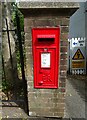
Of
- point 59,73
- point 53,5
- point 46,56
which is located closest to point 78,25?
point 59,73

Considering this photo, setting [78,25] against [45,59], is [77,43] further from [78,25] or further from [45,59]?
[45,59]

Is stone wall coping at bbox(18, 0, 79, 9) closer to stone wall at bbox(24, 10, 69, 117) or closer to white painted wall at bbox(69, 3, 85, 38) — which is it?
stone wall at bbox(24, 10, 69, 117)

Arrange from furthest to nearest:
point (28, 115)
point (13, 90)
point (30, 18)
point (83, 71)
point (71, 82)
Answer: point (83, 71), point (71, 82), point (13, 90), point (28, 115), point (30, 18)

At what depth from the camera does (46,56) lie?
171 inches

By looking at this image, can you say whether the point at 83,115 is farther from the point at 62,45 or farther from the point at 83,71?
the point at 83,71

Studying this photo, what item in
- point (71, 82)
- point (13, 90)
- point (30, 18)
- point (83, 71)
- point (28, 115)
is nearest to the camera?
point (30, 18)

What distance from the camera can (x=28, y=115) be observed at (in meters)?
A: 4.79

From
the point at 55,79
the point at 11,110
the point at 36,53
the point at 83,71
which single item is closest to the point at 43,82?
the point at 55,79

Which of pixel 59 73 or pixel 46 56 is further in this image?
pixel 59 73

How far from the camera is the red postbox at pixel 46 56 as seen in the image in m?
4.25

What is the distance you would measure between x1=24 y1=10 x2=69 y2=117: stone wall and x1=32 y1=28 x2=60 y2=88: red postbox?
0.07m

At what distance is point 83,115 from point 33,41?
1.64m

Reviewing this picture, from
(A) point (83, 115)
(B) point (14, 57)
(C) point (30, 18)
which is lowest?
(A) point (83, 115)

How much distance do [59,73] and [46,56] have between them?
1.25 ft
